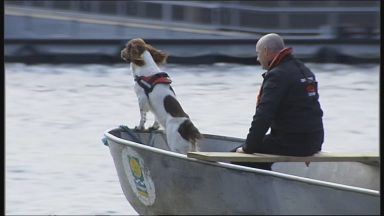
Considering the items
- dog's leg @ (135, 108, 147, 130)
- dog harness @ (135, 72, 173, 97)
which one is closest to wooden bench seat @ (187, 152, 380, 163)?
dog harness @ (135, 72, 173, 97)

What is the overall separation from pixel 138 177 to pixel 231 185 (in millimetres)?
895

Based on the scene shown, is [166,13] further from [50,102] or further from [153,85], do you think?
[153,85]

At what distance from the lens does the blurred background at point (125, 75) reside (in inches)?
528

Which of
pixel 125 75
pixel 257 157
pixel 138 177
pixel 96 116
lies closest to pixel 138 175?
pixel 138 177

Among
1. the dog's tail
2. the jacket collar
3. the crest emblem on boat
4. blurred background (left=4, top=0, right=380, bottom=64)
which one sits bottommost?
blurred background (left=4, top=0, right=380, bottom=64)

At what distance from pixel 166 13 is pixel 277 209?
107 feet

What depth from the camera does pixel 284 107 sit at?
7.94 m

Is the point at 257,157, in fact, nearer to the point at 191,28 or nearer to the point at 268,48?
the point at 268,48

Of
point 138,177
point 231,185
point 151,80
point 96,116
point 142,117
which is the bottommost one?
point 96,116

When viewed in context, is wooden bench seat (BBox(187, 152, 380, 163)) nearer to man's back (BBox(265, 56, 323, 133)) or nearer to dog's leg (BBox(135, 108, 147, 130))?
man's back (BBox(265, 56, 323, 133))

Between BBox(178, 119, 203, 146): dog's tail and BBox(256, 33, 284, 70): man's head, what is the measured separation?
1.05 metres

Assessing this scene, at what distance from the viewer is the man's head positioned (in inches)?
311

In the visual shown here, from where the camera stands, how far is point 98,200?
37.1 feet

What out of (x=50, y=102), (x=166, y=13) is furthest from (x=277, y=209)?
(x=166, y=13)
